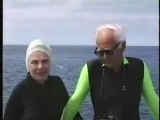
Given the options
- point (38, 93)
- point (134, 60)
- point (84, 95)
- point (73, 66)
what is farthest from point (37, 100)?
point (134, 60)

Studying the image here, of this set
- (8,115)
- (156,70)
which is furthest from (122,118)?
(8,115)

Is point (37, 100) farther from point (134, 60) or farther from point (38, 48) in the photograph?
point (134, 60)

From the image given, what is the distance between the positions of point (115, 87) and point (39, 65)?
21.2 inches

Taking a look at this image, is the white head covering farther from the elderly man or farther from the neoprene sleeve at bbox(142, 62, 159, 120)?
the neoprene sleeve at bbox(142, 62, 159, 120)

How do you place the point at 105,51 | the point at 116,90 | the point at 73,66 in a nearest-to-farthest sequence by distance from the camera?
the point at 105,51, the point at 116,90, the point at 73,66

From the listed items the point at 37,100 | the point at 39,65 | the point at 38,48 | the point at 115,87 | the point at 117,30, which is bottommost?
the point at 37,100

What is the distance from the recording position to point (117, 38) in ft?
12.3

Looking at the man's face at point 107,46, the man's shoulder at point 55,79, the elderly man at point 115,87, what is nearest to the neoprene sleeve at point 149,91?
the elderly man at point 115,87

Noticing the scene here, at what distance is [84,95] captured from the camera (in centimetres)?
387

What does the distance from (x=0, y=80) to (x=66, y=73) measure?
1.93 ft

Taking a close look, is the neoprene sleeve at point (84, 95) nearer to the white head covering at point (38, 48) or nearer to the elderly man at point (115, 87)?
the elderly man at point (115, 87)

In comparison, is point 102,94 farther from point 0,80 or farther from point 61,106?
Answer: point 0,80

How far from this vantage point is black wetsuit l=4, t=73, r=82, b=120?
3787 millimetres

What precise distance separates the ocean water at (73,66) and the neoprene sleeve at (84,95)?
1.9 inches
